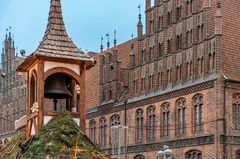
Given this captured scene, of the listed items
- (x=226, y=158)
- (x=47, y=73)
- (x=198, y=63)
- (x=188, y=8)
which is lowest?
(x=226, y=158)

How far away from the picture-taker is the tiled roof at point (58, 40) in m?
11.5

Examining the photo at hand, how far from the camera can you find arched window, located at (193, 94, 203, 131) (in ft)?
114

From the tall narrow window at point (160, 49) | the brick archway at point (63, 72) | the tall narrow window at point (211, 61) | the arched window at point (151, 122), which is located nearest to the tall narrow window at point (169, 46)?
the tall narrow window at point (160, 49)

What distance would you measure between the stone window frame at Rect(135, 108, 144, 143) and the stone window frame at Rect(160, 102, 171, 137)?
2.53 metres

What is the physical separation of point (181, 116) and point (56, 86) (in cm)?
2524

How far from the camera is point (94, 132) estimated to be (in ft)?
155

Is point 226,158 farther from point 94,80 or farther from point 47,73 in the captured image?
point 47,73

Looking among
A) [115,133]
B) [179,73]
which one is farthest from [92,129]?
[179,73]

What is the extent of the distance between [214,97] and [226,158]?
336 centimetres

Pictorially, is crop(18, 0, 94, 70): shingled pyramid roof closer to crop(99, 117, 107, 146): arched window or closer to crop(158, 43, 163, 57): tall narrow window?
crop(158, 43, 163, 57): tall narrow window

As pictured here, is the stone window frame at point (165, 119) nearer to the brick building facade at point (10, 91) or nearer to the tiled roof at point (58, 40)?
the brick building facade at point (10, 91)

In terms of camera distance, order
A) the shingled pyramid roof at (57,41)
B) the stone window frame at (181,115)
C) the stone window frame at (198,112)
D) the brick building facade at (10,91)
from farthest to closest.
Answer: the brick building facade at (10,91)
the stone window frame at (181,115)
the stone window frame at (198,112)
the shingled pyramid roof at (57,41)

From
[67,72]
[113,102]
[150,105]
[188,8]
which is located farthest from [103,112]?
[67,72]

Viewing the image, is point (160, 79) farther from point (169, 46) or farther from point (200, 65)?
point (200, 65)
